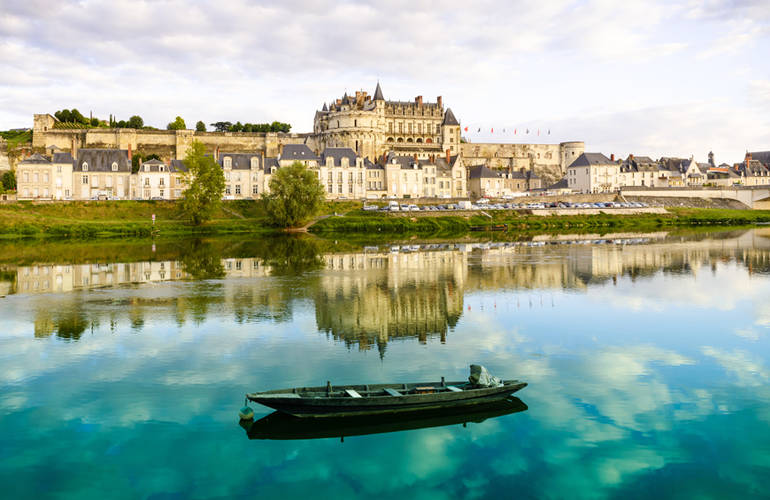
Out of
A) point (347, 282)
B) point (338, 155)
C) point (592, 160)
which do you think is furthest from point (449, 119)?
point (347, 282)

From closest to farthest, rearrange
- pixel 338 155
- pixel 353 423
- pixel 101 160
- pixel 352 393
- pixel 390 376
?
1. pixel 352 393
2. pixel 353 423
3. pixel 390 376
4. pixel 101 160
5. pixel 338 155

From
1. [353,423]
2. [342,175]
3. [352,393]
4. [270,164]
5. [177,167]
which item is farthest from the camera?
[342,175]

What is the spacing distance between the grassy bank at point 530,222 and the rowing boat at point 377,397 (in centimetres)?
3906

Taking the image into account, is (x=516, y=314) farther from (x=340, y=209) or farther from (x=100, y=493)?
(x=340, y=209)

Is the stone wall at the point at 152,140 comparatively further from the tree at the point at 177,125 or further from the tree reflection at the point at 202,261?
the tree reflection at the point at 202,261

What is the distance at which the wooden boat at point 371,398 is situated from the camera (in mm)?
9578

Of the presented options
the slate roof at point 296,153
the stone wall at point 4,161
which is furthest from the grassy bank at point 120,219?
the stone wall at point 4,161

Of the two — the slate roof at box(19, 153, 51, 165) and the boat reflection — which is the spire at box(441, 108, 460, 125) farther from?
the boat reflection

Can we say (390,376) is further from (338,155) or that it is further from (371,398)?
(338,155)

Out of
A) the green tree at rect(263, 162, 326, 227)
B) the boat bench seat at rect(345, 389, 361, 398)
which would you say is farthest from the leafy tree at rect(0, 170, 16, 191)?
the boat bench seat at rect(345, 389, 361, 398)

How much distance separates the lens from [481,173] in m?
71.8

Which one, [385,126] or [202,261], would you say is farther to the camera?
[385,126]

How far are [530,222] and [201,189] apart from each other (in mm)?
27446

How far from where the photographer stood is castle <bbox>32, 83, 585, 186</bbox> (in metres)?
70.5
